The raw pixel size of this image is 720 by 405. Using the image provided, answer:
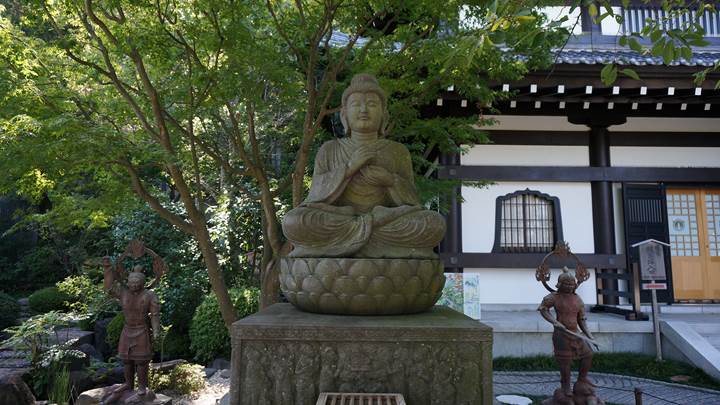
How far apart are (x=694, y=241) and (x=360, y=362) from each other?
8116 mm

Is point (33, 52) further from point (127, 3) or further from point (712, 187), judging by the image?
point (712, 187)

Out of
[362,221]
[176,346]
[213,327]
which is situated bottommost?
[176,346]

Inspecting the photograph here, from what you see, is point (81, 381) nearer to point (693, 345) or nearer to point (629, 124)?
point (693, 345)

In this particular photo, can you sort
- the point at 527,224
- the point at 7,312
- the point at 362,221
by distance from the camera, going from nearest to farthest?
the point at 362,221 < the point at 527,224 < the point at 7,312

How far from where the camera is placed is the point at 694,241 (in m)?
8.19

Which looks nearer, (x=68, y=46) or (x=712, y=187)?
(x=68, y=46)

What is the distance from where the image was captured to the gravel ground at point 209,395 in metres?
5.54

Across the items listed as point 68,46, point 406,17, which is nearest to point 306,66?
point 406,17

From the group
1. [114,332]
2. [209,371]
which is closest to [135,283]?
[209,371]

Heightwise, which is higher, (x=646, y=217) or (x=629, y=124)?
(x=629, y=124)

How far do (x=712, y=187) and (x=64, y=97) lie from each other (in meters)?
10.00

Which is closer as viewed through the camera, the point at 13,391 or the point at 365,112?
the point at 365,112

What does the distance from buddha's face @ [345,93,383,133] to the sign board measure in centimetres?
504

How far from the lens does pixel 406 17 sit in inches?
194
